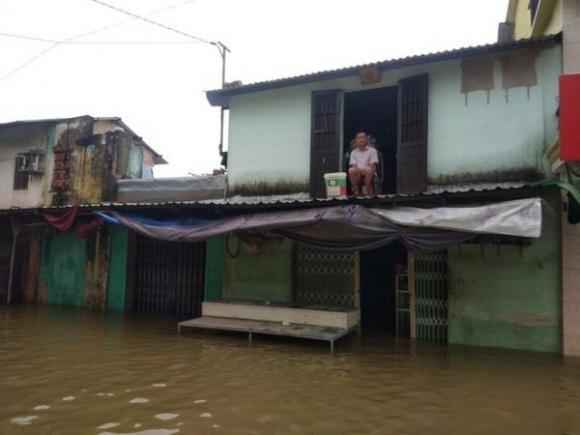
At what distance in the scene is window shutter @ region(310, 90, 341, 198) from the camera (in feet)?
29.0

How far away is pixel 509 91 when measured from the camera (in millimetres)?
7414

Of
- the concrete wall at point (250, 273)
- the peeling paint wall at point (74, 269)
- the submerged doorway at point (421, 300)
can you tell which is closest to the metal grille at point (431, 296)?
the submerged doorway at point (421, 300)

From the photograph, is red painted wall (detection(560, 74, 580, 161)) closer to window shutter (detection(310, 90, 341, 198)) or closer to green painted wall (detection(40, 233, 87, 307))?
window shutter (detection(310, 90, 341, 198))

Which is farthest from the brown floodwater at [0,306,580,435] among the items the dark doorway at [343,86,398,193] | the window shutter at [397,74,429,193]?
the dark doorway at [343,86,398,193]

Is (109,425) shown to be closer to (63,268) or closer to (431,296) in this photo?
(431,296)

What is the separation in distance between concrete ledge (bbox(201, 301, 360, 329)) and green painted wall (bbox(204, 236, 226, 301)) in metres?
1.34

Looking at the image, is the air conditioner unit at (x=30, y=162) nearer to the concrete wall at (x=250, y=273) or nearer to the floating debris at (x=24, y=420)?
the concrete wall at (x=250, y=273)

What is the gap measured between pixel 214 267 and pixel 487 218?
6395 millimetres

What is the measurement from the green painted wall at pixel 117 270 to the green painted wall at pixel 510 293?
831cm

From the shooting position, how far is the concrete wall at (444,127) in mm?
7184

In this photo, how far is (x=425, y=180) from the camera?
26.1 ft

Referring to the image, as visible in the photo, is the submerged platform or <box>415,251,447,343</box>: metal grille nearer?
the submerged platform

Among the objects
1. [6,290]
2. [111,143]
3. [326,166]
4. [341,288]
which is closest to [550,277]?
[341,288]

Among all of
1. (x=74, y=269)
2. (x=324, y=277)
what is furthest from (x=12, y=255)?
(x=324, y=277)
